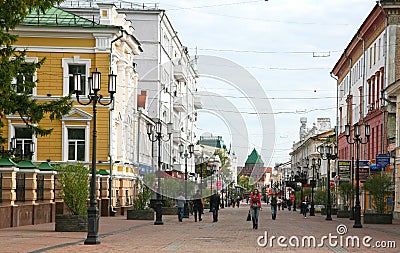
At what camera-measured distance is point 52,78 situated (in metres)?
47.2

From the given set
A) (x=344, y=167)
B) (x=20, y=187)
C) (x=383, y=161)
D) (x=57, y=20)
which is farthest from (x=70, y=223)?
(x=344, y=167)

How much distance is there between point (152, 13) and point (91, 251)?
51008 mm

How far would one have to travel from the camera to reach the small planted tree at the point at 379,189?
4025 centimetres

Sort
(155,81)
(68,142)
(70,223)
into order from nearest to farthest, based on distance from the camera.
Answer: (70,223), (68,142), (155,81)

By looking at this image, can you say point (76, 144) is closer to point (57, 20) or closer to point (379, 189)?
point (57, 20)

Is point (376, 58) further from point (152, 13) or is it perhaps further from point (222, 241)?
point (222, 241)

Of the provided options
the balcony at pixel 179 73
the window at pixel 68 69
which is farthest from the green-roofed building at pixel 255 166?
the window at pixel 68 69

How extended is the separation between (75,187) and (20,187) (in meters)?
4.13

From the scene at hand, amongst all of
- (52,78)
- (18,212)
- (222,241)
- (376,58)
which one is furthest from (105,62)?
(222,241)

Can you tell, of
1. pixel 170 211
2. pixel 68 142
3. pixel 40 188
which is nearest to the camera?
pixel 40 188

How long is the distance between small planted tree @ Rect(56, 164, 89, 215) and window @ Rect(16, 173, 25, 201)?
281 centimetres

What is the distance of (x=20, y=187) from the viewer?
31250 millimetres

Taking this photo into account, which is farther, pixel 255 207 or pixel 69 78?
pixel 69 78

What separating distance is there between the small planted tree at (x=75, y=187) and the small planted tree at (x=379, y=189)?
56.3 feet
